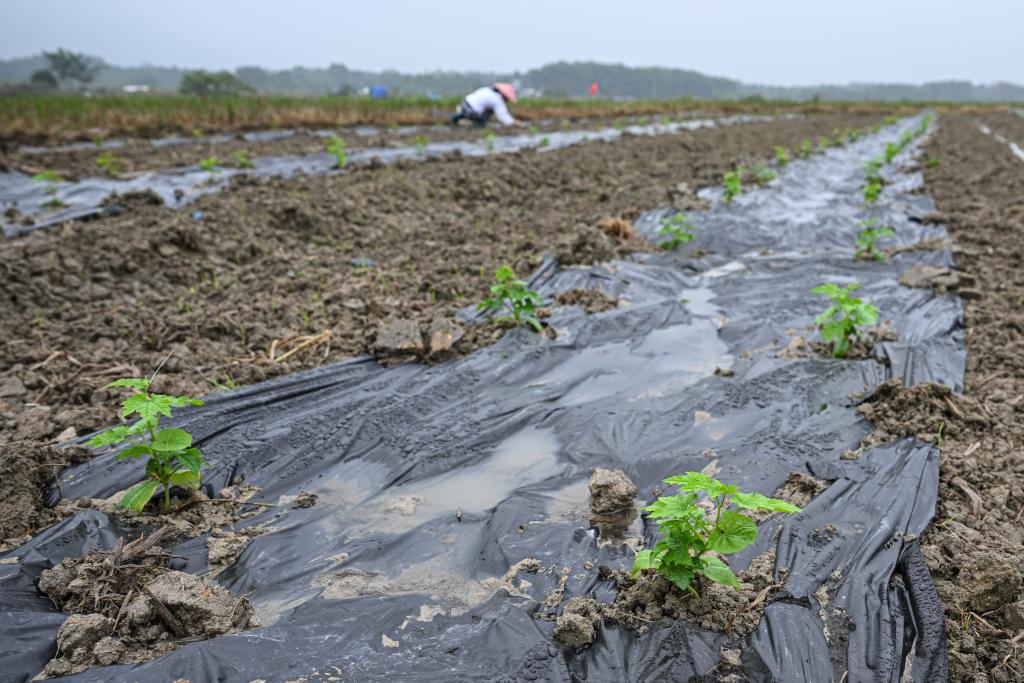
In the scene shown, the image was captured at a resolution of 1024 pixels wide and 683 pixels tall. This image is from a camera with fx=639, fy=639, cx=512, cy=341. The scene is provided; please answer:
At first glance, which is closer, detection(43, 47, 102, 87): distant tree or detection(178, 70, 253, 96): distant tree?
detection(178, 70, 253, 96): distant tree

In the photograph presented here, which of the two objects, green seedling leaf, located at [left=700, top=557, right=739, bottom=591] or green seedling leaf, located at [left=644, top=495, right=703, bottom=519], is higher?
green seedling leaf, located at [left=644, top=495, right=703, bottom=519]

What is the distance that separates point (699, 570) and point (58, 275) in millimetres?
4829

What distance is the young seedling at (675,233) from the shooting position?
5.86 metres

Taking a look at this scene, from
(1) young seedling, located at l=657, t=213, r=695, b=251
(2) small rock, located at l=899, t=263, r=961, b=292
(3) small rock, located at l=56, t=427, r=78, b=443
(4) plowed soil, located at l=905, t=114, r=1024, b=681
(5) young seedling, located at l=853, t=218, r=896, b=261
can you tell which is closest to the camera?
(4) plowed soil, located at l=905, t=114, r=1024, b=681

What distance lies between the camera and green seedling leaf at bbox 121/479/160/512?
2.41 metres

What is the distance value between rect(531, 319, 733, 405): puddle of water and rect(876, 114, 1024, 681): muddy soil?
930 millimetres

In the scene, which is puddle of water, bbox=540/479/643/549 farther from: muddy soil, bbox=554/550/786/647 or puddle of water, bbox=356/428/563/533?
muddy soil, bbox=554/550/786/647

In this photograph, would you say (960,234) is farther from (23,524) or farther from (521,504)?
(23,524)

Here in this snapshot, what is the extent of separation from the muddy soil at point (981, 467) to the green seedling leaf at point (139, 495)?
271cm

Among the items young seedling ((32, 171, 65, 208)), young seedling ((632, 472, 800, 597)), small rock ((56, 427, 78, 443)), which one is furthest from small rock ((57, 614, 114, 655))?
young seedling ((32, 171, 65, 208))

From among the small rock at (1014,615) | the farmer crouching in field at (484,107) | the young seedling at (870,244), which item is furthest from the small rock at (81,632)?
the farmer crouching in field at (484,107)

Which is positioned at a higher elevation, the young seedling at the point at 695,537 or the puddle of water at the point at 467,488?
the young seedling at the point at 695,537

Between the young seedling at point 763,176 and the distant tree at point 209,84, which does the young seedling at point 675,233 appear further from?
the distant tree at point 209,84

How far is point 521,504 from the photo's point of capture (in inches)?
99.7
